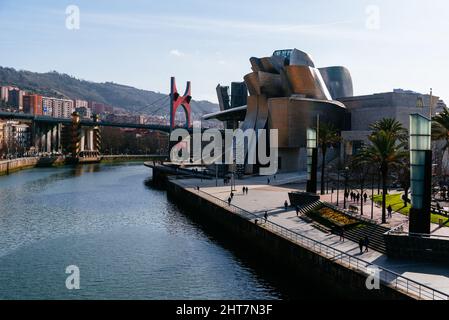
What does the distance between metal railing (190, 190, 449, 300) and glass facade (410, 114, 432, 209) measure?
388 centimetres

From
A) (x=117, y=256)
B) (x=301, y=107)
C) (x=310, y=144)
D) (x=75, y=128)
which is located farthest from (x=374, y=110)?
(x=75, y=128)

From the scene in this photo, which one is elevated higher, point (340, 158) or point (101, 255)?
point (340, 158)

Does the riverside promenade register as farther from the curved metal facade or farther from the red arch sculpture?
the red arch sculpture

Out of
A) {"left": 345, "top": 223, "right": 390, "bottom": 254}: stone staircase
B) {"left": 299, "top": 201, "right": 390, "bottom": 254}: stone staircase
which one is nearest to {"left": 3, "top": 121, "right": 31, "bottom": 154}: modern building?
{"left": 299, "top": 201, "right": 390, "bottom": 254}: stone staircase

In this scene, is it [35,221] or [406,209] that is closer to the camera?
[406,209]

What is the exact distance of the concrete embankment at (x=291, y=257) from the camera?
18.2 metres

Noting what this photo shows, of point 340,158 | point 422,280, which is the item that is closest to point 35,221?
point 422,280

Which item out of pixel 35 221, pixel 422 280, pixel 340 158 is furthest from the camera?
pixel 340 158

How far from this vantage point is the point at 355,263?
19734 millimetres

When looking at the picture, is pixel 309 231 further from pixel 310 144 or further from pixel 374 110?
pixel 374 110

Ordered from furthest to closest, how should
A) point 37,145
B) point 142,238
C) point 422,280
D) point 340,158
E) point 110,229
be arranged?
point 37,145, point 340,158, point 110,229, point 142,238, point 422,280

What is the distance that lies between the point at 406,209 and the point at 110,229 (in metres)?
19.7
